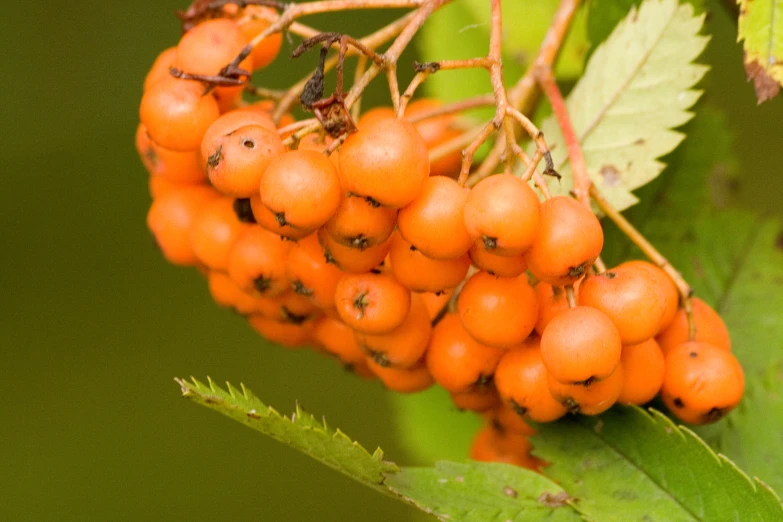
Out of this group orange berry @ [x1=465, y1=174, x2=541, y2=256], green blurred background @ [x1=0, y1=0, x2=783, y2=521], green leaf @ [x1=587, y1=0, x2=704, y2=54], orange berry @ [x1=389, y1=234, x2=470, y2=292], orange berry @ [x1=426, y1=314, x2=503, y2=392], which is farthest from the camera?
green blurred background @ [x1=0, y1=0, x2=783, y2=521]

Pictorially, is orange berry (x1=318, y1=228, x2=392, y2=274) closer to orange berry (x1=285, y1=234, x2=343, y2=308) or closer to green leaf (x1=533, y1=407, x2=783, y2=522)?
orange berry (x1=285, y1=234, x2=343, y2=308)

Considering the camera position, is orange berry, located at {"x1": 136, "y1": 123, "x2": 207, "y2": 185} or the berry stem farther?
orange berry, located at {"x1": 136, "y1": 123, "x2": 207, "y2": 185}

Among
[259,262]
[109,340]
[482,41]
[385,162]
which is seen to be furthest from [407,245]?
[109,340]

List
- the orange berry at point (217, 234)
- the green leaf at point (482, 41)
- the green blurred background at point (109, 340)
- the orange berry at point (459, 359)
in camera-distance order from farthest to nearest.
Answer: the green blurred background at point (109, 340) → the green leaf at point (482, 41) → the orange berry at point (217, 234) → the orange berry at point (459, 359)

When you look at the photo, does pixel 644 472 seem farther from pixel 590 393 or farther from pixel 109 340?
pixel 109 340

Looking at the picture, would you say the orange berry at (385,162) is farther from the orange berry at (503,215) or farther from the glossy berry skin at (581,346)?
the glossy berry skin at (581,346)

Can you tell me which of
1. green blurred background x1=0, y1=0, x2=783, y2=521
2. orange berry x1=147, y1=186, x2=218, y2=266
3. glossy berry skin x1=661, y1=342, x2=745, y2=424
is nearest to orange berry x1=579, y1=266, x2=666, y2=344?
glossy berry skin x1=661, y1=342, x2=745, y2=424

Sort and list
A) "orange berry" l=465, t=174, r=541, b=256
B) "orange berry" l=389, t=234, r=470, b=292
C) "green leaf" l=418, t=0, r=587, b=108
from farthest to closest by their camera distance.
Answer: "green leaf" l=418, t=0, r=587, b=108, "orange berry" l=389, t=234, r=470, b=292, "orange berry" l=465, t=174, r=541, b=256

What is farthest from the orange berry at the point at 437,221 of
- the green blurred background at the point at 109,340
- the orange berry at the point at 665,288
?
the green blurred background at the point at 109,340

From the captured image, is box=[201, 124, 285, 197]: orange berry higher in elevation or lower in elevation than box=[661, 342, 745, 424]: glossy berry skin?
higher

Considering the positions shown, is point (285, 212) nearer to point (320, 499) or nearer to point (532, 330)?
point (532, 330)
